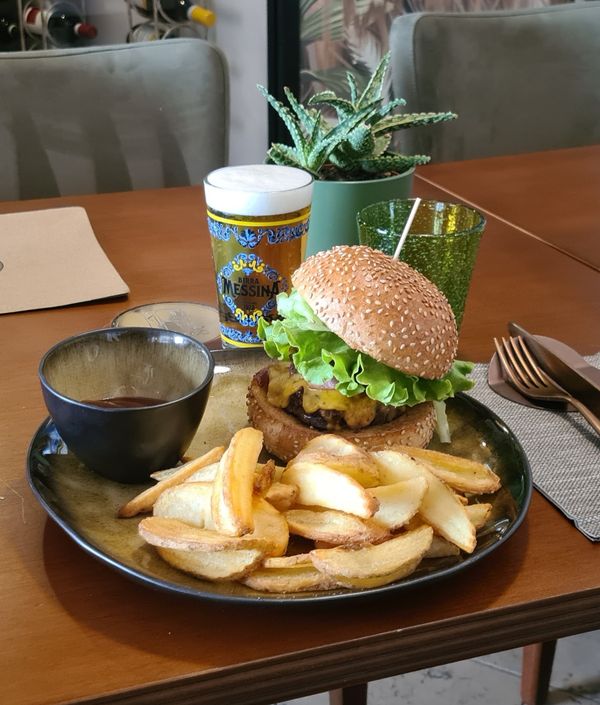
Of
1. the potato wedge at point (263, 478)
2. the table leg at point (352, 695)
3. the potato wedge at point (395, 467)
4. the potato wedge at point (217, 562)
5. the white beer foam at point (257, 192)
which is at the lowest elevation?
the table leg at point (352, 695)

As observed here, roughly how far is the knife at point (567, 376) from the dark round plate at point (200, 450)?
14 cm

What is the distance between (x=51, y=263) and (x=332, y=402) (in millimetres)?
640

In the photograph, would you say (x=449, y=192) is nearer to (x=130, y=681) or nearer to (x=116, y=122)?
(x=116, y=122)

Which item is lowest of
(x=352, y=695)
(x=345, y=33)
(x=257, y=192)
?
(x=352, y=695)

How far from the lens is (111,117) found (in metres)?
1.86

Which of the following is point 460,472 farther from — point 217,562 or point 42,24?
point 42,24

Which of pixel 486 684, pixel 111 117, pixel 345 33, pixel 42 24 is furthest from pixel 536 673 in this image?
pixel 345 33

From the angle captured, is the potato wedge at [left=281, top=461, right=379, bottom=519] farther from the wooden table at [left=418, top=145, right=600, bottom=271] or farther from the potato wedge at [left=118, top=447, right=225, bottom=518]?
the wooden table at [left=418, top=145, right=600, bottom=271]

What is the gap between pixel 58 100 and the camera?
1.80 m

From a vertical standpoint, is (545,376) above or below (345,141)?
below

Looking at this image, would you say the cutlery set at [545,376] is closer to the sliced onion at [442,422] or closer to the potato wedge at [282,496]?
the sliced onion at [442,422]

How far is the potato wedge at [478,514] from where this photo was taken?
684 mm

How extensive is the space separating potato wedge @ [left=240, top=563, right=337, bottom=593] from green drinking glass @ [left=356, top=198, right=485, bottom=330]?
1.60 ft

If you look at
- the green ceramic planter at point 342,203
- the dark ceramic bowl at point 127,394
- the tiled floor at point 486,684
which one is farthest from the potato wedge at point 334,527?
the tiled floor at point 486,684
